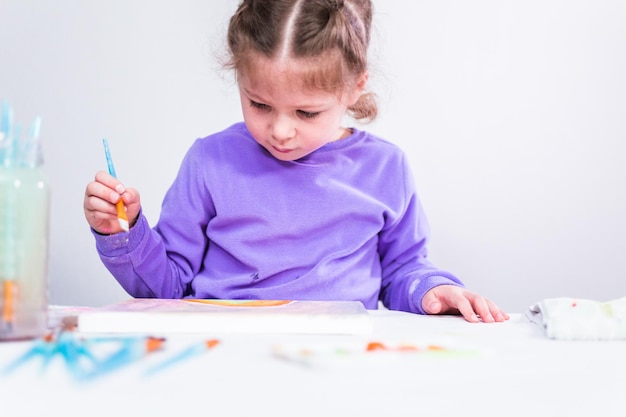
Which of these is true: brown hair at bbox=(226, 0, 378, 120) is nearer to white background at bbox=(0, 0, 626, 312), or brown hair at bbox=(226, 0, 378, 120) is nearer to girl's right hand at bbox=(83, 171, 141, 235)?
girl's right hand at bbox=(83, 171, 141, 235)

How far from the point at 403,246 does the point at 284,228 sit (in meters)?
0.20

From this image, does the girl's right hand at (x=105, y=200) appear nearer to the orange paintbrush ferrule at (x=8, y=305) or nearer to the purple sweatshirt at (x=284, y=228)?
the purple sweatshirt at (x=284, y=228)

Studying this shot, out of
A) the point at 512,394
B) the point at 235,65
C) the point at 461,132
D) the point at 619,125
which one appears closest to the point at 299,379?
the point at 512,394

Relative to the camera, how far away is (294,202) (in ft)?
3.48

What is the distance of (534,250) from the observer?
1.48 meters

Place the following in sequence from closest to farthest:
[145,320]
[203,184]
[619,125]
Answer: [145,320] < [203,184] < [619,125]

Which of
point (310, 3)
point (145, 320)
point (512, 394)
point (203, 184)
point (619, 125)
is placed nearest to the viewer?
point (512, 394)

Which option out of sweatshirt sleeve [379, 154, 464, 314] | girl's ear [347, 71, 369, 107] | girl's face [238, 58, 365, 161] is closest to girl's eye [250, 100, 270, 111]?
girl's face [238, 58, 365, 161]

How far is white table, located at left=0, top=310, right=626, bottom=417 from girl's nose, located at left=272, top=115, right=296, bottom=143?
0.38 meters

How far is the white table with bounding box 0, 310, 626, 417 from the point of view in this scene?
44 centimetres

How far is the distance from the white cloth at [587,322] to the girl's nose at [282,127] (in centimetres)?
39

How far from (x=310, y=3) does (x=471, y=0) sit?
641 millimetres

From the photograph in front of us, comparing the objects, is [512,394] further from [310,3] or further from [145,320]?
[310,3]

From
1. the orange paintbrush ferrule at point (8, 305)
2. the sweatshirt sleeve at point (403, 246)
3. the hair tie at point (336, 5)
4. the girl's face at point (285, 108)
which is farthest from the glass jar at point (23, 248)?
the sweatshirt sleeve at point (403, 246)
